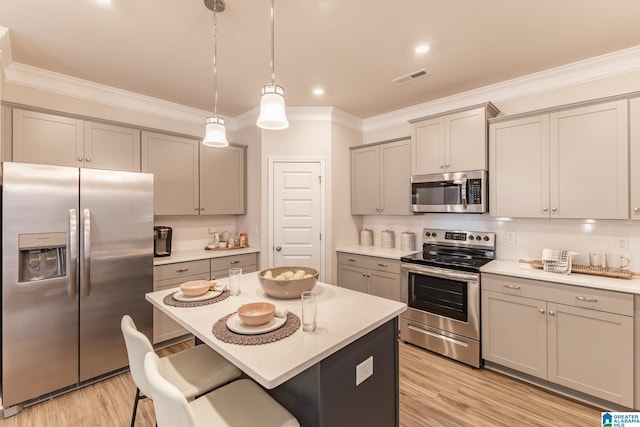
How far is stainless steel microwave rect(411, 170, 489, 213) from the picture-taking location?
287cm

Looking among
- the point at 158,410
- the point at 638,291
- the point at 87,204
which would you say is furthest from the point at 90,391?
the point at 638,291

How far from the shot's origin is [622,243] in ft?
7.97

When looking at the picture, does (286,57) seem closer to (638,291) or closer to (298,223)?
(298,223)

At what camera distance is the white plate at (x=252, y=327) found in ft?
4.30

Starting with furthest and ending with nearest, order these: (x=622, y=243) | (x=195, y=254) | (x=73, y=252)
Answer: (x=195, y=254), (x=622, y=243), (x=73, y=252)

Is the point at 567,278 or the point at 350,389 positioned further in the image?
the point at 567,278

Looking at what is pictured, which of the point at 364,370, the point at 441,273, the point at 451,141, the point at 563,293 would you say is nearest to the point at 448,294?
the point at 441,273

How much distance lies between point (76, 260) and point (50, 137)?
115cm

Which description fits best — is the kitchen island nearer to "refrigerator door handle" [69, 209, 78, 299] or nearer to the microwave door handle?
"refrigerator door handle" [69, 209, 78, 299]

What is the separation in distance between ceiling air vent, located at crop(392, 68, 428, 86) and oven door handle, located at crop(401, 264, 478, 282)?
6.25ft

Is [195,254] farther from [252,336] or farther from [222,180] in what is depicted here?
[252,336]

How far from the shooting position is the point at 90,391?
2.36 metres

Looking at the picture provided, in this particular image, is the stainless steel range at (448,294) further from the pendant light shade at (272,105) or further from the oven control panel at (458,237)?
the pendant light shade at (272,105)

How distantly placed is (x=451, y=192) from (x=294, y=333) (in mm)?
2417
